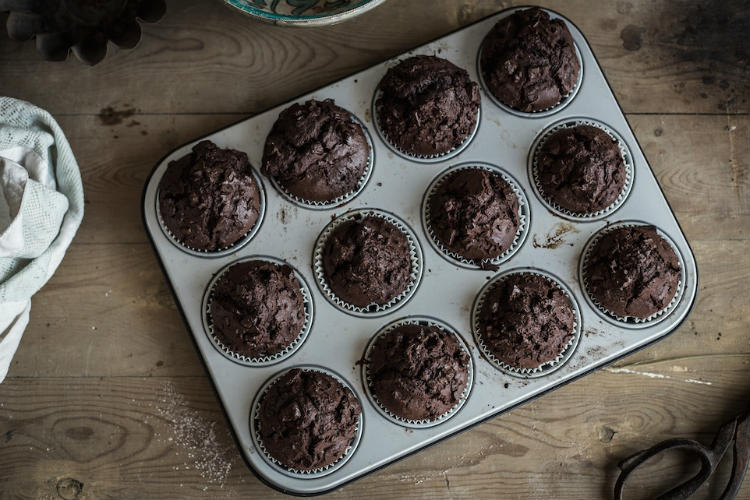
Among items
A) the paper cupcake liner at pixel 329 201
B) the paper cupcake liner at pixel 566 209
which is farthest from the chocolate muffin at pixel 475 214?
the paper cupcake liner at pixel 329 201

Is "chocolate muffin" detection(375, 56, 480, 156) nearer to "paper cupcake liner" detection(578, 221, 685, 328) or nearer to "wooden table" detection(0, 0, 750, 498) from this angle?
"wooden table" detection(0, 0, 750, 498)

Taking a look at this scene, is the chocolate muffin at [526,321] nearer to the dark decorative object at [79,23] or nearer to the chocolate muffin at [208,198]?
the chocolate muffin at [208,198]

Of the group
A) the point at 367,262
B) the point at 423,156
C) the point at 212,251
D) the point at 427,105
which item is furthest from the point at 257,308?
the point at 427,105

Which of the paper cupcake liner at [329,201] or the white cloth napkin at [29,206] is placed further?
the paper cupcake liner at [329,201]

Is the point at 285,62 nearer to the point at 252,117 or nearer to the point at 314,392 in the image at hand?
the point at 252,117

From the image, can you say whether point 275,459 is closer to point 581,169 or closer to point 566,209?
point 566,209
